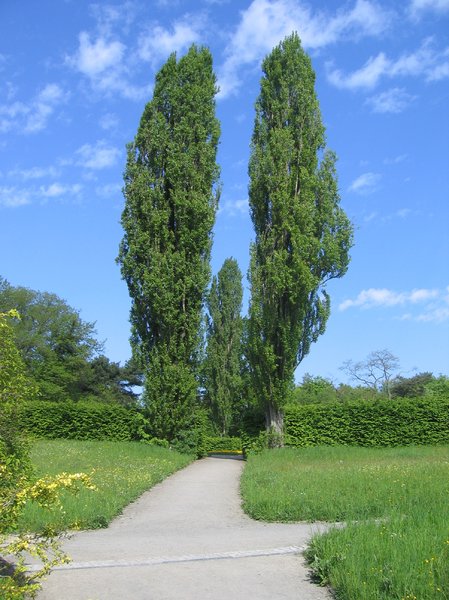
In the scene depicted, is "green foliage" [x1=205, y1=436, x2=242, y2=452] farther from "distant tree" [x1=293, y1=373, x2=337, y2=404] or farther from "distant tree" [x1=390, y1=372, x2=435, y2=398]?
"distant tree" [x1=390, y1=372, x2=435, y2=398]

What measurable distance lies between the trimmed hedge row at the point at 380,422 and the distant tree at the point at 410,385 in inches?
1203

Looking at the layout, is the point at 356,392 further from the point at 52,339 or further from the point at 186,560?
the point at 186,560

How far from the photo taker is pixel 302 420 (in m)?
23.2

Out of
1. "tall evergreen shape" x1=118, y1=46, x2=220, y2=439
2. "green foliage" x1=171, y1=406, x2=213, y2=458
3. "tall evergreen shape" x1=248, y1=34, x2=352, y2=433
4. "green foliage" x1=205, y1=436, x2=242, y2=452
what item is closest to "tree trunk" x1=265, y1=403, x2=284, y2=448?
"tall evergreen shape" x1=248, y1=34, x2=352, y2=433

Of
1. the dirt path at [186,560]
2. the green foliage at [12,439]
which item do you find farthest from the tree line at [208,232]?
Answer: the green foliage at [12,439]

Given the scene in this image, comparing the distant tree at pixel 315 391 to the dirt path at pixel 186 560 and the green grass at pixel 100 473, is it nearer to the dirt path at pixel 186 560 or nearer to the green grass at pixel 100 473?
the green grass at pixel 100 473

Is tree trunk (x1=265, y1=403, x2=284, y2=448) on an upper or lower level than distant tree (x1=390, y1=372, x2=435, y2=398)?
lower

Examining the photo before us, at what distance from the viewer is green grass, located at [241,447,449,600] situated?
5.05m

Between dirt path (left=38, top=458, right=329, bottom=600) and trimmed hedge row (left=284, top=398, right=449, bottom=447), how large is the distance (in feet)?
44.4

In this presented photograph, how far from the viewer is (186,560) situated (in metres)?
6.46

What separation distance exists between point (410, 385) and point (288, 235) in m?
38.0

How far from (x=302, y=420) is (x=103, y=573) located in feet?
58.6

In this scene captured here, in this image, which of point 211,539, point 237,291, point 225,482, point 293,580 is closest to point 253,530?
point 211,539

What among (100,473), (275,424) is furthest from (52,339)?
(100,473)
